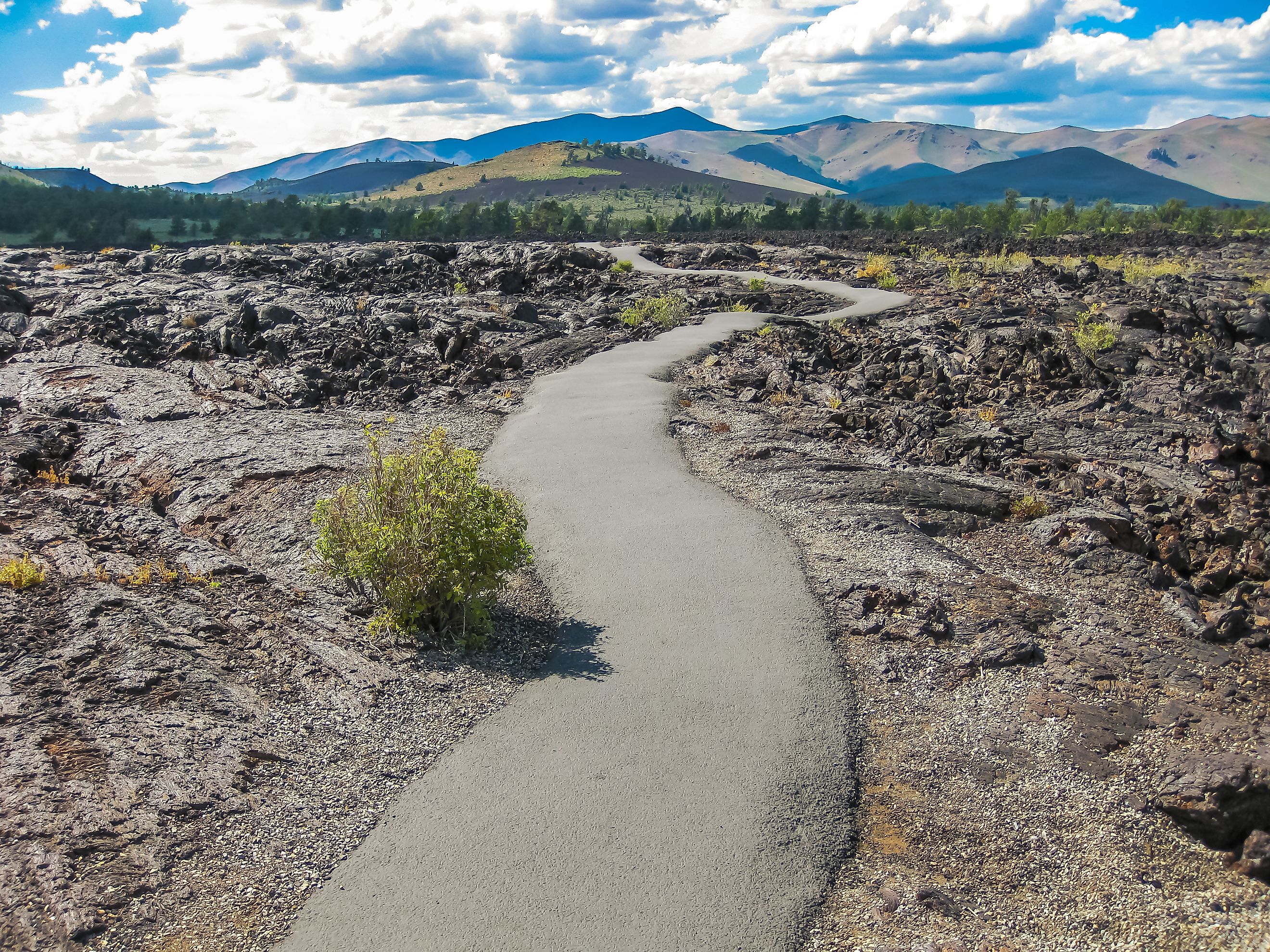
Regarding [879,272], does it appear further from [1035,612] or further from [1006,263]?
[1035,612]

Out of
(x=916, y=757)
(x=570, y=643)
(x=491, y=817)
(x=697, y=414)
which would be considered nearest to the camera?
(x=491, y=817)

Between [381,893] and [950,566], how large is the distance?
7.00m

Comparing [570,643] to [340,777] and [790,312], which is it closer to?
[340,777]

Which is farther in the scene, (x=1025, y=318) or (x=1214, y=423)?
(x=1025, y=318)

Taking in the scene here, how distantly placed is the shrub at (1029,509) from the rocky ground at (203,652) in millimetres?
6643

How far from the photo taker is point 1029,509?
1127cm

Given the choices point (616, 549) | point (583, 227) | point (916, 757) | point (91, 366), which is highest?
point (583, 227)

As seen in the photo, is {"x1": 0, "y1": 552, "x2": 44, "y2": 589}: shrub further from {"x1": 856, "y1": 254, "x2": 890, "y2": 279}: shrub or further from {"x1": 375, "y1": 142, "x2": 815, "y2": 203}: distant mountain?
{"x1": 375, "y1": 142, "x2": 815, "y2": 203}: distant mountain

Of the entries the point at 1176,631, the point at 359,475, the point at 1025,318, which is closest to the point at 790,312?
the point at 1025,318

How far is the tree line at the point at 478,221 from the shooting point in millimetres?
68938

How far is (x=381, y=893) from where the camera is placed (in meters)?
5.06

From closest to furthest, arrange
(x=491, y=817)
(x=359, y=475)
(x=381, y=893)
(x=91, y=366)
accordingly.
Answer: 1. (x=381, y=893)
2. (x=491, y=817)
3. (x=359, y=475)
4. (x=91, y=366)

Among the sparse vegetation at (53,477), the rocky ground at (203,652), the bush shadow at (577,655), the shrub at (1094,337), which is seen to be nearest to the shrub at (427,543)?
the rocky ground at (203,652)

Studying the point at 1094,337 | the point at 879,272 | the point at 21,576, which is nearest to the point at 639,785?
the point at 21,576
